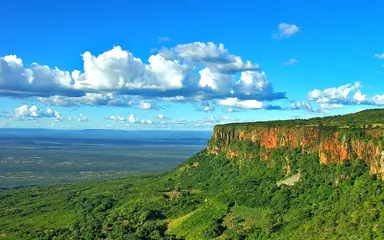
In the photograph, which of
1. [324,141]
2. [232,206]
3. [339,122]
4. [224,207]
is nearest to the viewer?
[324,141]

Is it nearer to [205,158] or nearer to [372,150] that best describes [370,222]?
[372,150]

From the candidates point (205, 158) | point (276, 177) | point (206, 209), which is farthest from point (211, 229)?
point (205, 158)

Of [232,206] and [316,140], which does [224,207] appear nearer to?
[232,206]

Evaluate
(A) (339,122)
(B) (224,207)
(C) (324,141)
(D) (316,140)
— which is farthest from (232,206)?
(A) (339,122)

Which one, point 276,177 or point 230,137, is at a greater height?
point 230,137

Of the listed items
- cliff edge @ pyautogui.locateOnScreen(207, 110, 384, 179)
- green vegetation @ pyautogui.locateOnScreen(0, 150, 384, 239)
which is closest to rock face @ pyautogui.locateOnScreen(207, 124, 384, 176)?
cliff edge @ pyautogui.locateOnScreen(207, 110, 384, 179)

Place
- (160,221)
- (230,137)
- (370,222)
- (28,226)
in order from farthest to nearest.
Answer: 1. (230,137)
2. (28,226)
3. (160,221)
4. (370,222)

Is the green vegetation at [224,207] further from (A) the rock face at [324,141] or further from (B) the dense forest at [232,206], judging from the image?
(A) the rock face at [324,141]
